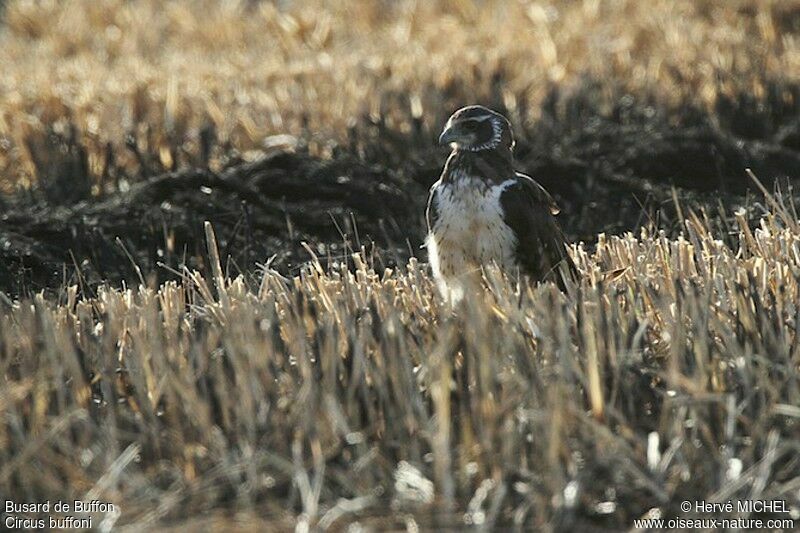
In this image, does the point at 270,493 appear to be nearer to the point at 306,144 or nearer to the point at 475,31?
the point at 306,144

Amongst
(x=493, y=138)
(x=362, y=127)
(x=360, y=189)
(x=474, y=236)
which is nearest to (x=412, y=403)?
(x=474, y=236)

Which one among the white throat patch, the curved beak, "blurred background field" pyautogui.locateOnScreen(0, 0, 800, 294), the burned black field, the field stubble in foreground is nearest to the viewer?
the field stubble in foreground

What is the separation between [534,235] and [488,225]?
0.20m

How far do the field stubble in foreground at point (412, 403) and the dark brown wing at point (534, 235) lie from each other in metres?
0.70

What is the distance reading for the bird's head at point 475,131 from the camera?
6918 mm

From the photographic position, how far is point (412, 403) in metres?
4.92

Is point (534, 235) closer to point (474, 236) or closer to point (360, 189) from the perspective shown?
point (474, 236)

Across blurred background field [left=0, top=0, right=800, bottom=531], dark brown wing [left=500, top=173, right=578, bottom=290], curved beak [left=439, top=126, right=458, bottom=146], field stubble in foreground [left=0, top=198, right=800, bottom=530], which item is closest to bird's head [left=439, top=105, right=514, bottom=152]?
curved beak [left=439, top=126, right=458, bottom=146]

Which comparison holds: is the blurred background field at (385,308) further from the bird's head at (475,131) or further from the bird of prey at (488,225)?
the bird's head at (475,131)

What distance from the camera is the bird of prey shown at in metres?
6.65

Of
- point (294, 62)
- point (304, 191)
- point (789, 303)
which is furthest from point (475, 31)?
point (789, 303)

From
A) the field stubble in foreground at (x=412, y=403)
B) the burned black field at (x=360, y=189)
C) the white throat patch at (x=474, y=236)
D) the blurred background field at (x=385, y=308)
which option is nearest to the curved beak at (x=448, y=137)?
the white throat patch at (x=474, y=236)

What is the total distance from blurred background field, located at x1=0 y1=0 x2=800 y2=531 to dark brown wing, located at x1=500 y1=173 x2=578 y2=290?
0.53 feet

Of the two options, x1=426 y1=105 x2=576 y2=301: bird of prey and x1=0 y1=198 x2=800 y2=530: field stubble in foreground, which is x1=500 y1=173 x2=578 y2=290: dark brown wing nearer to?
x1=426 y1=105 x2=576 y2=301: bird of prey
